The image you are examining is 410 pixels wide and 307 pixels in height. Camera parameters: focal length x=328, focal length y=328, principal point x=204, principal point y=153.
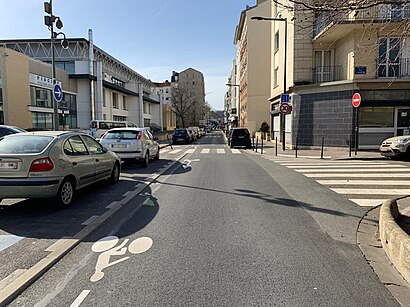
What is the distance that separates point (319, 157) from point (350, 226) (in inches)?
477

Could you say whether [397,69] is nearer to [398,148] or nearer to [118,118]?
[398,148]

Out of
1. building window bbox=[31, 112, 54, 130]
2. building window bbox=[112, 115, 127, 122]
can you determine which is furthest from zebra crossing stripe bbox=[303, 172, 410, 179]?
building window bbox=[112, 115, 127, 122]

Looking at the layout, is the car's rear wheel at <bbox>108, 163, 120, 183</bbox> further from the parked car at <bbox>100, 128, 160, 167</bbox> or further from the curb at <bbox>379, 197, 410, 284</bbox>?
the curb at <bbox>379, 197, 410, 284</bbox>

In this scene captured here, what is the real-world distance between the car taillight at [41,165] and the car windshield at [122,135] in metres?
6.96

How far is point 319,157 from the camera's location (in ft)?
55.8

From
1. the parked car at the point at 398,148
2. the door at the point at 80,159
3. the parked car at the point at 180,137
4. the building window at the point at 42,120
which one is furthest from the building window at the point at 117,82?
the door at the point at 80,159

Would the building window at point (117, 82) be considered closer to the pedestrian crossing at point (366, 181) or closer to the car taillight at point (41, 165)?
the pedestrian crossing at point (366, 181)

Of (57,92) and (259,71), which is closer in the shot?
(57,92)

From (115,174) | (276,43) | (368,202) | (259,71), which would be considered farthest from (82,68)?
(368,202)

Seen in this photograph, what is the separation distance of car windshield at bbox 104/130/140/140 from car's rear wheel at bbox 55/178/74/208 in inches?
251

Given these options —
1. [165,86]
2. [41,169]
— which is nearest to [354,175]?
[41,169]

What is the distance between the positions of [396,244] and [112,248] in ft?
11.7

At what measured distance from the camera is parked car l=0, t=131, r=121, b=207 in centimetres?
589

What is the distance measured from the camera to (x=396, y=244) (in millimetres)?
3912
